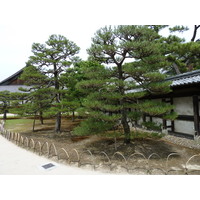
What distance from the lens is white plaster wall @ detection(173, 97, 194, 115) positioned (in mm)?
4687

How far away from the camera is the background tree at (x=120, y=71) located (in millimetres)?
3664

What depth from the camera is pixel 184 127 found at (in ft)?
16.1

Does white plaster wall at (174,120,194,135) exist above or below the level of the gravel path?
above

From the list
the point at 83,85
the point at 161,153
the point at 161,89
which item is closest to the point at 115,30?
the point at 83,85

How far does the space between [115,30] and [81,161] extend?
3581mm

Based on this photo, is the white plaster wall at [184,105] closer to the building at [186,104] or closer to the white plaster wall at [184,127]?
the building at [186,104]

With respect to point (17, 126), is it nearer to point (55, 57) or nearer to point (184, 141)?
point (55, 57)

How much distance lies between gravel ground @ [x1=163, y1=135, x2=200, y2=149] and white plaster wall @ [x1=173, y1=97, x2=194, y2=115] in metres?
0.90

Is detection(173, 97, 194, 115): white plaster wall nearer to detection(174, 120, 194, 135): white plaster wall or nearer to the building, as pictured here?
the building

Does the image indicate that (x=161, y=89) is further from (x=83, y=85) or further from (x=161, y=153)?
(x=83, y=85)

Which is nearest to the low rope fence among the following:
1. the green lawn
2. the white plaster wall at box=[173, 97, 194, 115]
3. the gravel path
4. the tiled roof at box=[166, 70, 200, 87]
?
the gravel path

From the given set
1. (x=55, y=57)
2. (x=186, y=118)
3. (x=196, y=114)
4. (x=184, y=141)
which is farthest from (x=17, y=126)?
(x=196, y=114)

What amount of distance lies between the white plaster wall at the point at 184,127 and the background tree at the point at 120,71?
161 cm

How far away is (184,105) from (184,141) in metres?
1.24
